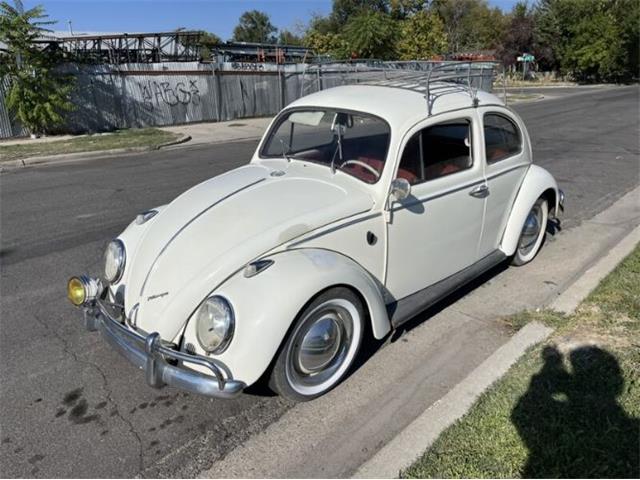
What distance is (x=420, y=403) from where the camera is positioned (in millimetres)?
3094

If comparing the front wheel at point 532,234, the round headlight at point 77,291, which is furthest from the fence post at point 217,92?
the round headlight at point 77,291

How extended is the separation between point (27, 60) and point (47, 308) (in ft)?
43.5

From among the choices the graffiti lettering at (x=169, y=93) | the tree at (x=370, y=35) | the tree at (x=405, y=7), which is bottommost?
the graffiti lettering at (x=169, y=93)

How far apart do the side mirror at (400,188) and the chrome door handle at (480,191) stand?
0.91 meters

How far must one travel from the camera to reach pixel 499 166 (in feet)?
14.3

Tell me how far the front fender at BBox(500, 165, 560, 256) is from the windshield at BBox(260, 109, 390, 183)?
1730 millimetres

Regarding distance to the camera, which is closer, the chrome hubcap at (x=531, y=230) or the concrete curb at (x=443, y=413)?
the concrete curb at (x=443, y=413)

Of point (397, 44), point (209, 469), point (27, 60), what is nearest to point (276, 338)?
point (209, 469)

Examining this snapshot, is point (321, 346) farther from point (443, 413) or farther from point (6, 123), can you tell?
point (6, 123)

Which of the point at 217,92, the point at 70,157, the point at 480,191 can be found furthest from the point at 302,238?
the point at 217,92

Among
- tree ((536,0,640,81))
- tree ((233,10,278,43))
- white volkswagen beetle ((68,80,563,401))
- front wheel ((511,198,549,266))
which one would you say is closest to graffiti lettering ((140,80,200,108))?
white volkswagen beetle ((68,80,563,401))

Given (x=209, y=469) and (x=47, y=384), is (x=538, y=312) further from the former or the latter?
(x=47, y=384)

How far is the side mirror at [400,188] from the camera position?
10.8 ft

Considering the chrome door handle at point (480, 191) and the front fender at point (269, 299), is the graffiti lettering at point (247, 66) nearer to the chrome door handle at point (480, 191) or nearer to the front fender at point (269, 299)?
the chrome door handle at point (480, 191)
